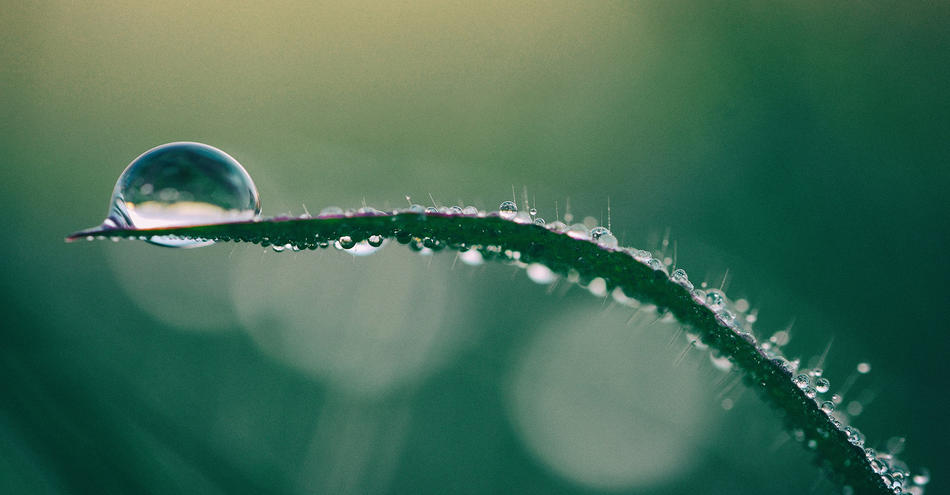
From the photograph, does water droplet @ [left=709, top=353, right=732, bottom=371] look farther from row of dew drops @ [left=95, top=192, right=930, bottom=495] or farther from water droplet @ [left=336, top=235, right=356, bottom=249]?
water droplet @ [left=336, top=235, right=356, bottom=249]

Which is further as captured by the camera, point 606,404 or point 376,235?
point 606,404

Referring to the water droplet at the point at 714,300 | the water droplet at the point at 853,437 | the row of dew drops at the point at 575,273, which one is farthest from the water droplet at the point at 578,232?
the water droplet at the point at 853,437

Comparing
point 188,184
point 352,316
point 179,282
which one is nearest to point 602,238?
point 188,184

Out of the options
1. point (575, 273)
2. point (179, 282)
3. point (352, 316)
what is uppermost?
point (575, 273)

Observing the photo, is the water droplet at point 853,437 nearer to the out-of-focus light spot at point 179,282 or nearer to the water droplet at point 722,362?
the water droplet at point 722,362

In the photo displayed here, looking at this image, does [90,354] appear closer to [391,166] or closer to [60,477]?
[60,477]

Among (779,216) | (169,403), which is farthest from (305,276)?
(779,216)

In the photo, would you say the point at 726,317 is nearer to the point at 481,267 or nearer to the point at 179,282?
the point at 481,267
